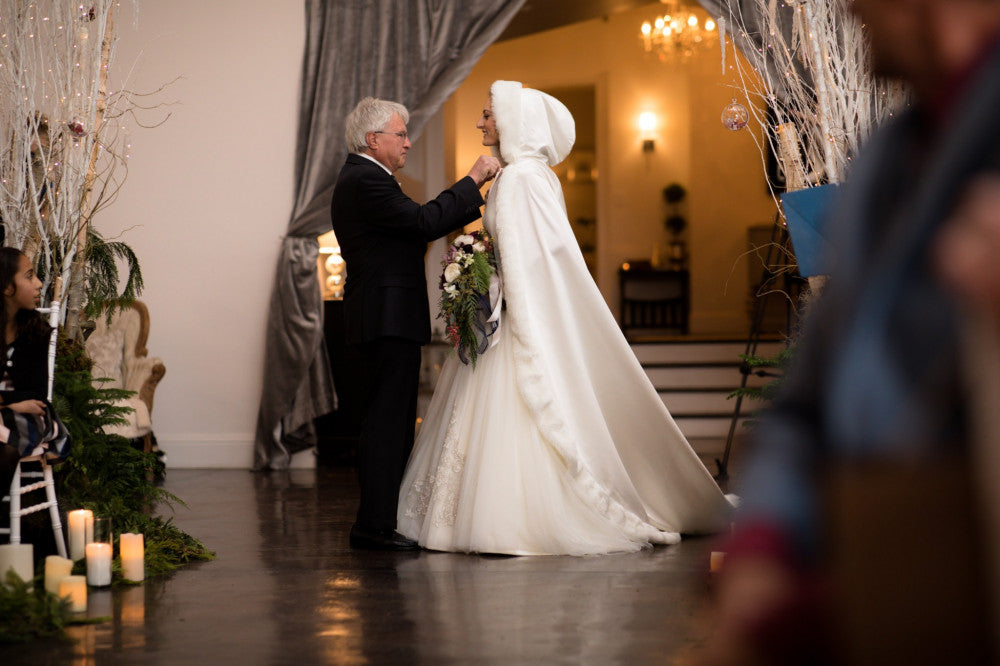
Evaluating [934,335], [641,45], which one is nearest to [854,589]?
[934,335]

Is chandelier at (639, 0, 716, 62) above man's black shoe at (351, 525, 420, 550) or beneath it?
above

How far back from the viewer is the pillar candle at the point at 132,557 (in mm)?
3625

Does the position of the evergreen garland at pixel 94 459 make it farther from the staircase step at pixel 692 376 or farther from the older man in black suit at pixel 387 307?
the staircase step at pixel 692 376

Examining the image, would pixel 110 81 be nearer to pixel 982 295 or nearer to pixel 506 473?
pixel 506 473

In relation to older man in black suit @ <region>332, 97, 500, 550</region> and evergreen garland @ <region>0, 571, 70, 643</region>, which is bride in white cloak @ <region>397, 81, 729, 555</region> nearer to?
older man in black suit @ <region>332, 97, 500, 550</region>

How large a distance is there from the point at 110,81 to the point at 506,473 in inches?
197

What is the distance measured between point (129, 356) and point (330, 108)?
2109 mm

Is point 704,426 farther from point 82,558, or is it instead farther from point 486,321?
point 82,558

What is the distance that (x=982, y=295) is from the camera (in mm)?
602

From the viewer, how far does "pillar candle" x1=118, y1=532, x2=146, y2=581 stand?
362cm

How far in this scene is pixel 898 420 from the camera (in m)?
0.62

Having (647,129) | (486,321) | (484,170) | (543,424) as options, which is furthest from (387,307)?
(647,129)

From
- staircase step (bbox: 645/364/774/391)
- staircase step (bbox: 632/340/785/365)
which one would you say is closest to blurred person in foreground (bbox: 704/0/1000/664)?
staircase step (bbox: 645/364/774/391)

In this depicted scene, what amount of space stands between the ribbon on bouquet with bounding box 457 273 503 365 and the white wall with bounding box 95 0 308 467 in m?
3.55
